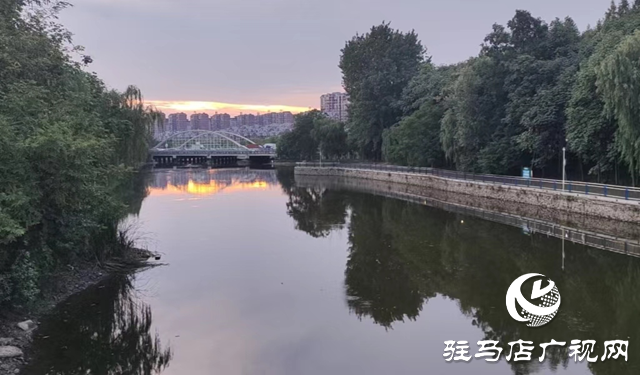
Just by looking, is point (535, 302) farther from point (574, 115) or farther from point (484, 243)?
point (574, 115)

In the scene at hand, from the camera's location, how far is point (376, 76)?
58.3 metres

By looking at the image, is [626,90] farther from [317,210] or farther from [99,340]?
[99,340]

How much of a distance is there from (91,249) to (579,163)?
2722cm

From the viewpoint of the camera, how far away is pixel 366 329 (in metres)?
13.0

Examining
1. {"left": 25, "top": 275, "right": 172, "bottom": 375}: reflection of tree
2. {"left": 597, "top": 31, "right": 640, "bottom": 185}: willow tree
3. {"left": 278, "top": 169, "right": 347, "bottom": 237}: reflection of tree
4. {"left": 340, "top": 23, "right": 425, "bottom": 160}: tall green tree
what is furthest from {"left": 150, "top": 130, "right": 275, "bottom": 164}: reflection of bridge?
{"left": 25, "top": 275, "right": 172, "bottom": 375}: reflection of tree

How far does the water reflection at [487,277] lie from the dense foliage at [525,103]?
6430 mm

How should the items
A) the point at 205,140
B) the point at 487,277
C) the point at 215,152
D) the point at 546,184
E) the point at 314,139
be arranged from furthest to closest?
the point at 205,140
the point at 215,152
the point at 314,139
the point at 546,184
the point at 487,277

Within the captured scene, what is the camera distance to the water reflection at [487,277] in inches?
489

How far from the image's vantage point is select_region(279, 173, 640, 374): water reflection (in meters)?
12.4

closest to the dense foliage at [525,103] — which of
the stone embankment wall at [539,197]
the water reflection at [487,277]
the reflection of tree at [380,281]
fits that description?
the stone embankment wall at [539,197]

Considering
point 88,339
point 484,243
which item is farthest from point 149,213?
point 88,339

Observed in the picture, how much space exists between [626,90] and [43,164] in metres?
22.4

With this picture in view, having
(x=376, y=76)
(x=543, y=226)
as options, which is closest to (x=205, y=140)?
(x=376, y=76)

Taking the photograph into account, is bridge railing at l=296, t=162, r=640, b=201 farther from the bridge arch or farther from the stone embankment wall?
the bridge arch
